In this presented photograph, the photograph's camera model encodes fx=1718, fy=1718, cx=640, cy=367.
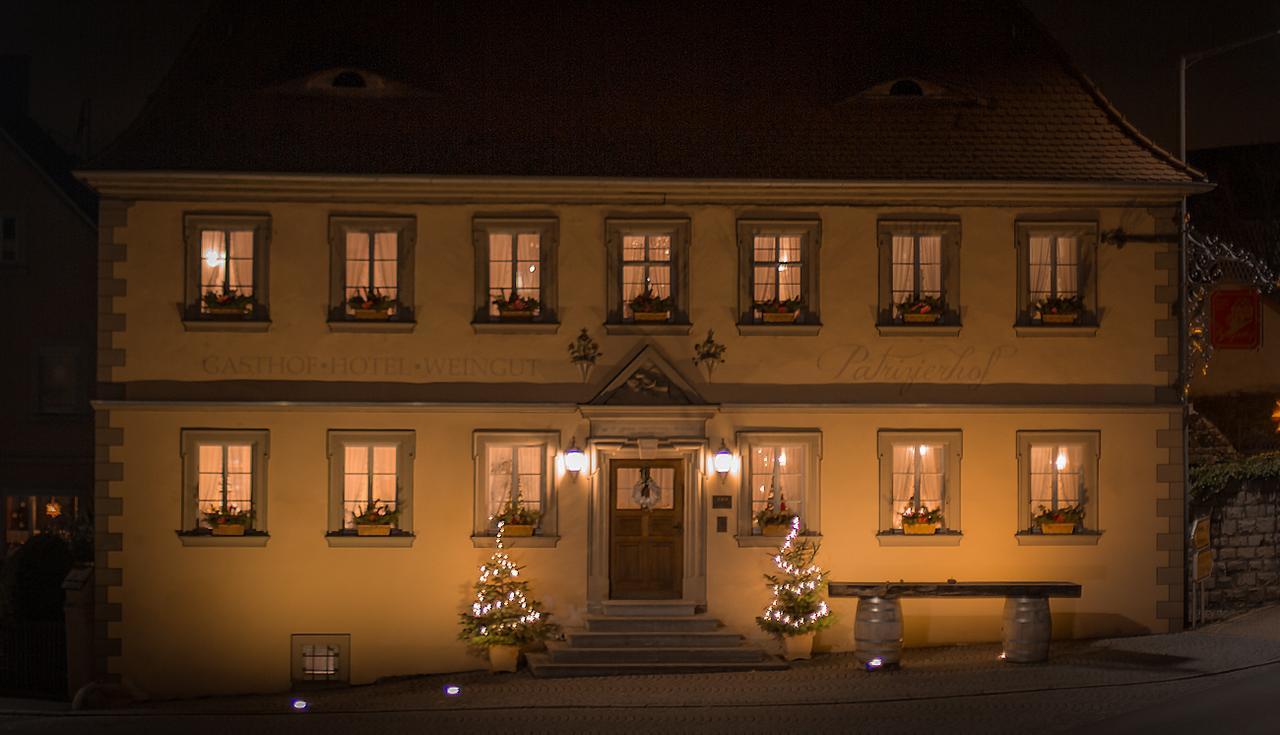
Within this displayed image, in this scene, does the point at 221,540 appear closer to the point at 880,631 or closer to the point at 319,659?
the point at 319,659

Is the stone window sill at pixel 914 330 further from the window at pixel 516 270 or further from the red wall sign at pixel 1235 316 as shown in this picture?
the window at pixel 516 270

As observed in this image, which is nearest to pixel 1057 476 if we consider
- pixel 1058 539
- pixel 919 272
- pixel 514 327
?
pixel 1058 539

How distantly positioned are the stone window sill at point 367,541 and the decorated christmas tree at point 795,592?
→ 211 inches

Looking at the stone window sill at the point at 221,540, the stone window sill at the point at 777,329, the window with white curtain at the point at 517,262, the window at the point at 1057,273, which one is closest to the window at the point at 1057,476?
the window at the point at 1057,273

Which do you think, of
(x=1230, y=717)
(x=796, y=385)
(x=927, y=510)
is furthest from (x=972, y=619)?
(x=1230, y=717)

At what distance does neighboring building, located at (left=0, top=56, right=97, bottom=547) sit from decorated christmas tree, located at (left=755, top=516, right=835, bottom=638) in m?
17.2

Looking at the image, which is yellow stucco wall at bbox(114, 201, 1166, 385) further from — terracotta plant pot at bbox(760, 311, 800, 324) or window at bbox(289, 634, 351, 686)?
window at bbox(289, 634, 351, 686)

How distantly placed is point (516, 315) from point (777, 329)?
3.91 meters

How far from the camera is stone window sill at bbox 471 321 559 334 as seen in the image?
83.9 feet

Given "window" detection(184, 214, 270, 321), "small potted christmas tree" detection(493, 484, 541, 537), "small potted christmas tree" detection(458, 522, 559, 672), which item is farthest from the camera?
"window" detection(184, 214, 270, 321)

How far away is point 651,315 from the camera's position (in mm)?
25578

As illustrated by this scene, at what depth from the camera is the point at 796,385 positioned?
25750mm

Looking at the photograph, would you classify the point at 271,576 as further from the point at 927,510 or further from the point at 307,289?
the point at 927,510

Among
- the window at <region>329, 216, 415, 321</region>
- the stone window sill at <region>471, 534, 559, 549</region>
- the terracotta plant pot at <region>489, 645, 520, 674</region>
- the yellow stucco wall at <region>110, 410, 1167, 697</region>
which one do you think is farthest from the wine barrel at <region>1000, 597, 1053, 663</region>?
the window at <region>329, 216, 415, 321</region>
